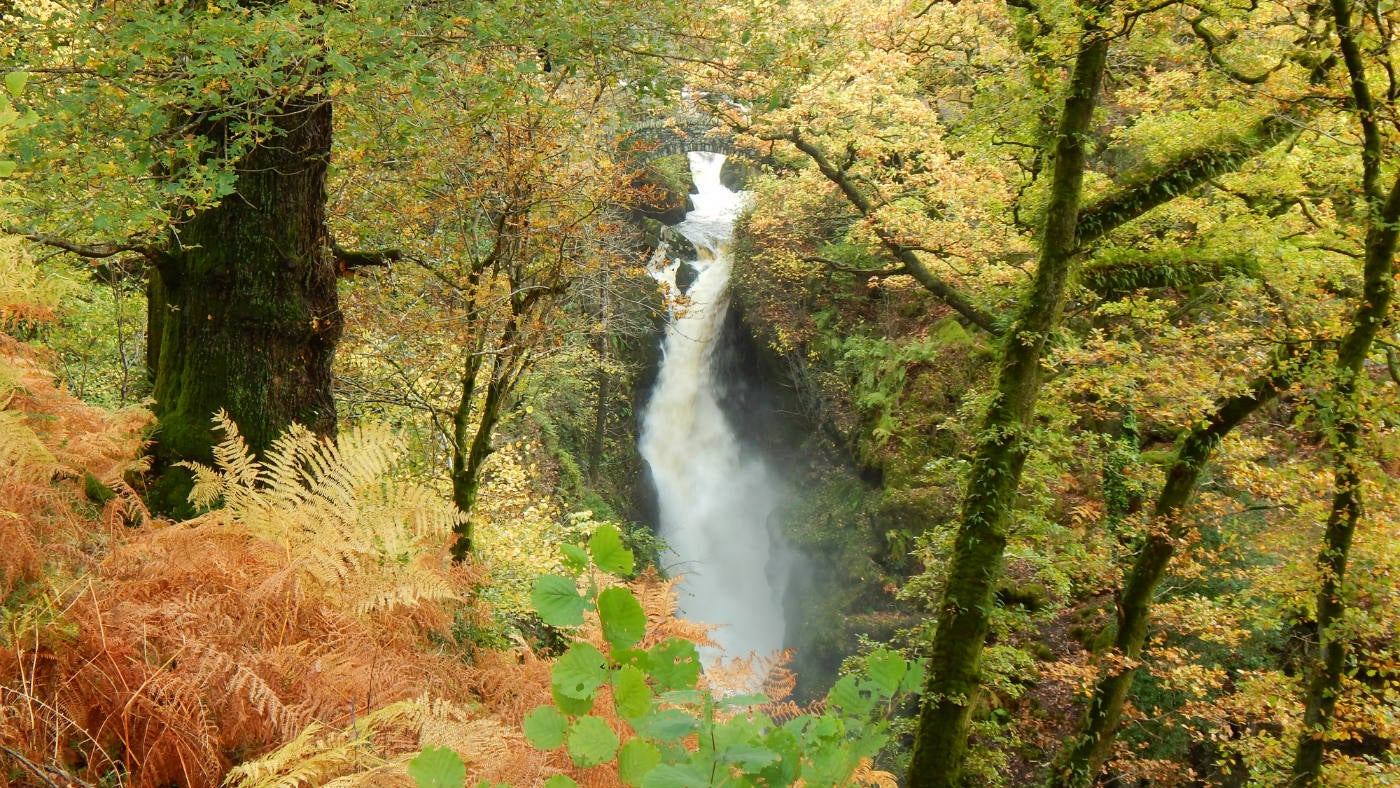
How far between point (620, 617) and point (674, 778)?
23 centimetres

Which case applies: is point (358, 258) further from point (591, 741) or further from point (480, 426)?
point (591, 741)

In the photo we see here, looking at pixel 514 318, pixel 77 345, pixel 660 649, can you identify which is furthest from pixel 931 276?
pixel 77 345

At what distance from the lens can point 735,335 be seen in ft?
71.4

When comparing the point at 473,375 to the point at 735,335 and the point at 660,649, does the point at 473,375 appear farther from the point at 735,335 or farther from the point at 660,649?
the point at 735,335

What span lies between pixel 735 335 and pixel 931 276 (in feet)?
40.8

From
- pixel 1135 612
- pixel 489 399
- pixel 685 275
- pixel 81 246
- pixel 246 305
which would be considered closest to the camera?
pixel 81 246

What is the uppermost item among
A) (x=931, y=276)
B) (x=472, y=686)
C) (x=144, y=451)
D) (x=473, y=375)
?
(x=931, y=276)

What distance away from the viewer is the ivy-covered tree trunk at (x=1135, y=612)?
7812mm

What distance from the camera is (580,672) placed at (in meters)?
1.15

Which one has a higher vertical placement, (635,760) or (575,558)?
(575,558)

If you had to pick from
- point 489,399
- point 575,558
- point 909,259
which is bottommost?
point 575,558

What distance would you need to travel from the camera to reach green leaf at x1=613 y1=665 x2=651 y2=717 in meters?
1.13

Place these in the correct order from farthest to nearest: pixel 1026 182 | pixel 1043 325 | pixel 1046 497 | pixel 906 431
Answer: pixel 906 431 → pixel 1046 497 → pixel 1026 182 → pixel 1043 325

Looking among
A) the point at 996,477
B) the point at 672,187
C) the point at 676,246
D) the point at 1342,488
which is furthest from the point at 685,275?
the point at 1342,488
